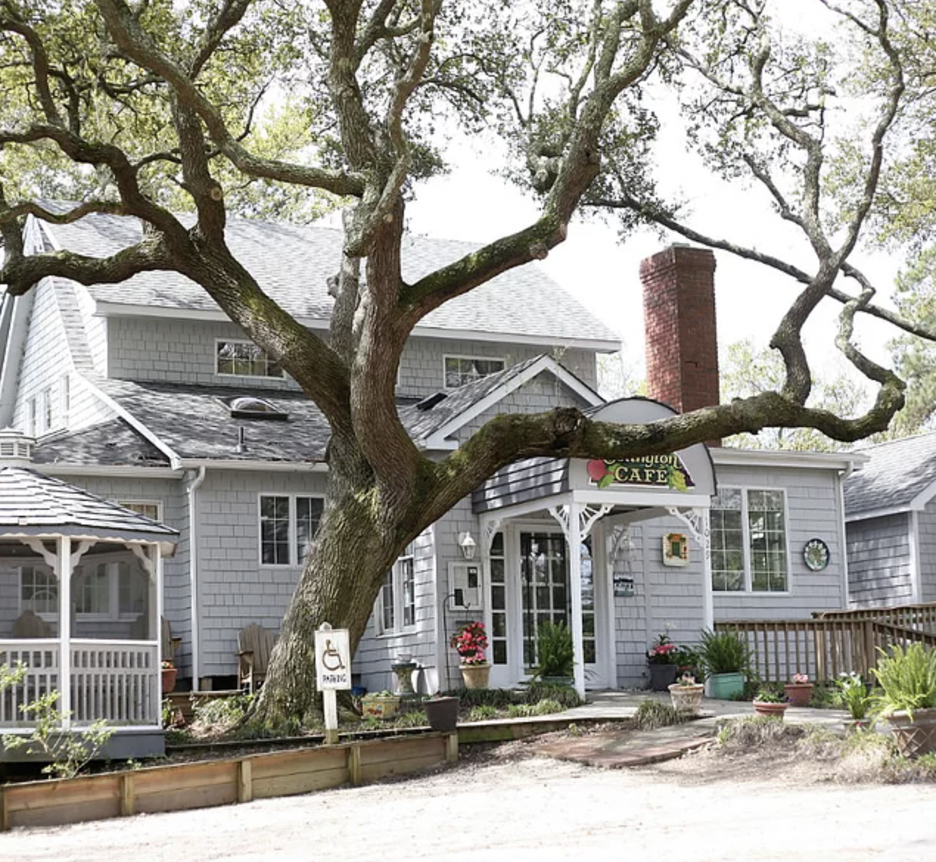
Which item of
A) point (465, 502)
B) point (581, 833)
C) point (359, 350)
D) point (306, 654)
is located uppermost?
point (359, 350)

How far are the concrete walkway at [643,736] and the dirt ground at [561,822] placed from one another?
200 mm

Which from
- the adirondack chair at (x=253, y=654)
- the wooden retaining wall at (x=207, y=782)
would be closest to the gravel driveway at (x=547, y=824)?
the wooden retaining wall at (x=207, y=782)

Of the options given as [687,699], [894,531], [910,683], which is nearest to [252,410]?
[687,699]

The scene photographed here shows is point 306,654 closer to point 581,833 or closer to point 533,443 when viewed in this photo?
point 533,443

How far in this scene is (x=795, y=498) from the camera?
22.5 metres

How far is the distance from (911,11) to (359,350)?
42.6 feet

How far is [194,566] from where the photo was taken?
779 inches

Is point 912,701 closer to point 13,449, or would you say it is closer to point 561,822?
point 561,822

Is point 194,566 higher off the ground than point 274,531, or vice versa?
point 274,531

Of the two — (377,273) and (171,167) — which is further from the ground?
(171,167)

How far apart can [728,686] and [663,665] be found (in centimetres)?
168

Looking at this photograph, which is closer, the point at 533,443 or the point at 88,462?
the point at 533,443

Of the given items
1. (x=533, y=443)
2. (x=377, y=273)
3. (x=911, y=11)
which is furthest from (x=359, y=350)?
(x=911, y=11)

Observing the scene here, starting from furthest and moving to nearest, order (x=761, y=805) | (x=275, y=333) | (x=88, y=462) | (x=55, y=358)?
1. (x=55, y=358)
2. (x=88, y=462)
3. (x=275, y=333)
4. (x=761, y=805)
